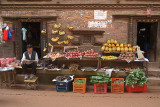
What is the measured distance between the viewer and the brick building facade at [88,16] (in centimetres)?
804

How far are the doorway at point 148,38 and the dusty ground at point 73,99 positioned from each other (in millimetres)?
3189

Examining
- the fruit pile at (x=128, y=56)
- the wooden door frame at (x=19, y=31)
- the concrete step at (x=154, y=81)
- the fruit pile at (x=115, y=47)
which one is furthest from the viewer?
the wooden door frame at (x=19, y=31)

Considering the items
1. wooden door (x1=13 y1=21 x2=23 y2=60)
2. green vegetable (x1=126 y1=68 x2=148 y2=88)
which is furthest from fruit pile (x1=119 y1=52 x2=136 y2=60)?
wooden door (x1=13 y1=21 x2=23 y2=60)

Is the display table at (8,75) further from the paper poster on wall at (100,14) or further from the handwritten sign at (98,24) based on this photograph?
the paper poster on wall at (100,14)

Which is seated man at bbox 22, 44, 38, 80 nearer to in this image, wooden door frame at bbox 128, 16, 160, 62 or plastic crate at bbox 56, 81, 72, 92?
plastic crate at bbox 56, 81, 72, 92

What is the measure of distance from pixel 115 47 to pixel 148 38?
12.2 feet

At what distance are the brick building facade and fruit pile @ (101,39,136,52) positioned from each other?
442mm

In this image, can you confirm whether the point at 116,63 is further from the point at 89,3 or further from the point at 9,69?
the point at 9,69

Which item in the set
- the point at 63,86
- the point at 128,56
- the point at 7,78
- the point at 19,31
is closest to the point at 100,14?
the point at 128,56

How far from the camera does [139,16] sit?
805 centimetres

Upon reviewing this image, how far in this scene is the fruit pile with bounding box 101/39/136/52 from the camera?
25.0 ft

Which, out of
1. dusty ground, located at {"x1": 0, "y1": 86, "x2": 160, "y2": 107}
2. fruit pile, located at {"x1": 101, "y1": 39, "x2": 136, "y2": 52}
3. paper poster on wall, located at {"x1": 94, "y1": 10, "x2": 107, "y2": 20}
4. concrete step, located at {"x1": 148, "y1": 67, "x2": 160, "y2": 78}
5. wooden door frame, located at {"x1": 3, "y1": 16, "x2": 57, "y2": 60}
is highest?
paper poster on wall, located at {"x1": 94, "y1": 10, "x2": 107, "y2": 20}

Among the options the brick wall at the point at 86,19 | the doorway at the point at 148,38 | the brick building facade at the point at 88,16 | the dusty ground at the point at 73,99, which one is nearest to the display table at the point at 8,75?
the dusty ground at the point at 73,99

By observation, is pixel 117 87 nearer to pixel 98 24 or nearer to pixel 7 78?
pixel 98 24
